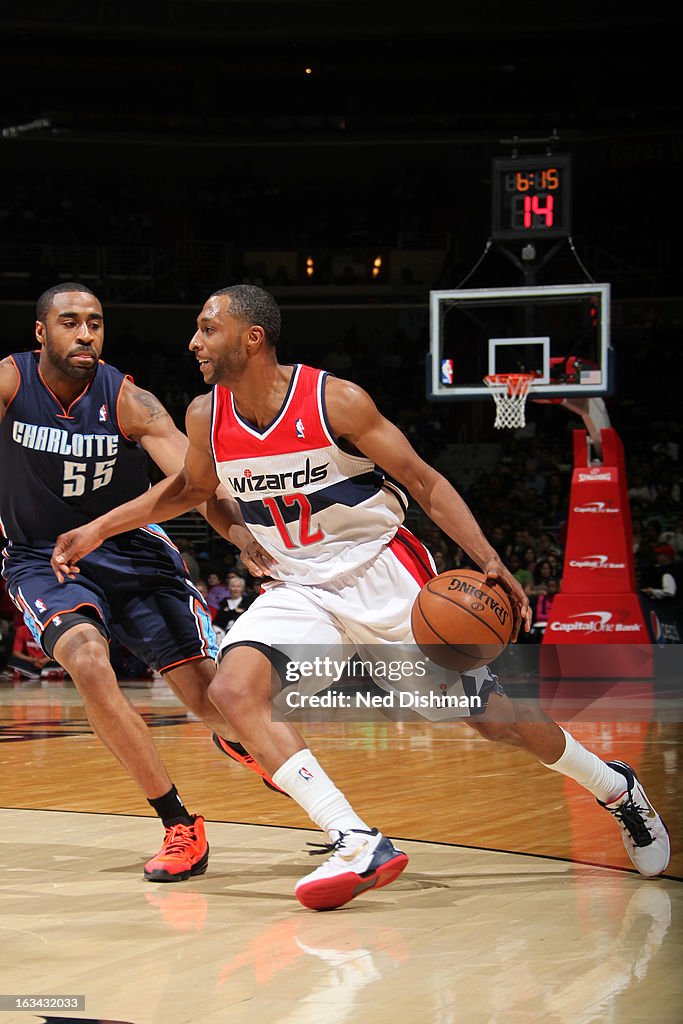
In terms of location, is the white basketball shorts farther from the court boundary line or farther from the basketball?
the court boundary line

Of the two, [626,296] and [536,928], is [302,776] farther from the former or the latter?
[626,296]

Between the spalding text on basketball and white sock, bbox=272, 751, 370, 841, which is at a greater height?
the spalding text on basketball

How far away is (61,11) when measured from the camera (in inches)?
770

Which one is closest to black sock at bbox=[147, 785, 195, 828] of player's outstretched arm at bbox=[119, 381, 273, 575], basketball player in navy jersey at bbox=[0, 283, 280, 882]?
basketball player in navy jersey at bbox=[0, 283, 280, 882]

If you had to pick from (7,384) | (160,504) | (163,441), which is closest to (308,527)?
(160,504)

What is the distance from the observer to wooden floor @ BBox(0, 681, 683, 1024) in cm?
253

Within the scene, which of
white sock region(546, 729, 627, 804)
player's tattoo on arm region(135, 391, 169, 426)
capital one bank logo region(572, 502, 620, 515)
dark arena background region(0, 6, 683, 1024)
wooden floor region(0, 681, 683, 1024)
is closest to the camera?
wooden floor region(0, 681, 683, 1024)

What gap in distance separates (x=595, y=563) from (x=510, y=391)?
2.01 m

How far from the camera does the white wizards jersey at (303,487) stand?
12.4 feet

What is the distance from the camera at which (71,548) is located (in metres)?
3.93

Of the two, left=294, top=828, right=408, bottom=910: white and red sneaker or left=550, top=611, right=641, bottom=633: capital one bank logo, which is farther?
left=550, top=611, right=641, bottom=633: capital one bank logo

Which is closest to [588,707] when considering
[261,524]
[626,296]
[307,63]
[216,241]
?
[261,524]

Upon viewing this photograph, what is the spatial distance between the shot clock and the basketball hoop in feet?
4.95

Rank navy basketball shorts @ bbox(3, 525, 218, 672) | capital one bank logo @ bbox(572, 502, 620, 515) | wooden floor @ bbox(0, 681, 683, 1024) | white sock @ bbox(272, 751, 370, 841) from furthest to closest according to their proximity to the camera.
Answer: capital one bank logo @ bbox(572, 502, 620, 515)
navy basketball shorts @ bbox(3, 525, 218, 672)
white sock @ bbox(272, 751, 370, 841)
wooden floor @ bbox(0, 681, 683, 1024)
